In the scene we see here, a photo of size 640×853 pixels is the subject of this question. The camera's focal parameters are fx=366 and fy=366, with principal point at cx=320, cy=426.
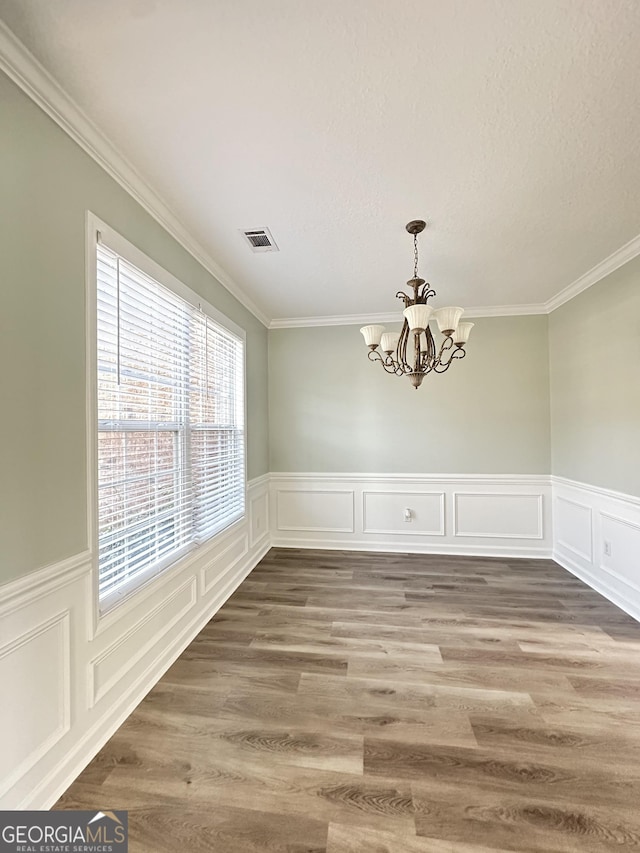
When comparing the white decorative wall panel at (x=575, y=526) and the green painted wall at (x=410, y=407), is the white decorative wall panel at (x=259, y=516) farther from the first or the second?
the white decorative wall panel at (x=575, y=526)

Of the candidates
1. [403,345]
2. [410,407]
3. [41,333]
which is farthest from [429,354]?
[41,333]

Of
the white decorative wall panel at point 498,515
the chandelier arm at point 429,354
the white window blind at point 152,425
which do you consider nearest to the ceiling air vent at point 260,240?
the white window blind at point 152,425

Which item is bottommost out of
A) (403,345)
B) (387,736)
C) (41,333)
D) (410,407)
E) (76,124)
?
(387,736)

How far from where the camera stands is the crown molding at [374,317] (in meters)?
4.00

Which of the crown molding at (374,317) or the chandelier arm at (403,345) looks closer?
the chandelier arm at (403,345)

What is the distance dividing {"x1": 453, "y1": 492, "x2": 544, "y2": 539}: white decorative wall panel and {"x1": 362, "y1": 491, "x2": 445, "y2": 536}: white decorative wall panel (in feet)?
0.68

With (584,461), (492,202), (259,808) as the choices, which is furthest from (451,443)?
(259,808)

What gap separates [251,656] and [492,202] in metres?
3.08

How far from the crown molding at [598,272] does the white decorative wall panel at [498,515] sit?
6.82 ft

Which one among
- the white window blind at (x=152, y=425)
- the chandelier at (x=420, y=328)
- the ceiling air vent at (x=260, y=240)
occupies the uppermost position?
the ceiling air vent at (x=260, y=240)

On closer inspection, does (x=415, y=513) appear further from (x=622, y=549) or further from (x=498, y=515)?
(x=622, y=549)

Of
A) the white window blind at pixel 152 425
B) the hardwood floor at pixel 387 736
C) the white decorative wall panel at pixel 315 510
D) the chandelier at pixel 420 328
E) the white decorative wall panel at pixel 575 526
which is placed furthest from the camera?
the white decorative wall panel at pixel 315 510

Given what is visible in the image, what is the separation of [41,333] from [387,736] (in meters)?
2.26

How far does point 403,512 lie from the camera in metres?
4.22
